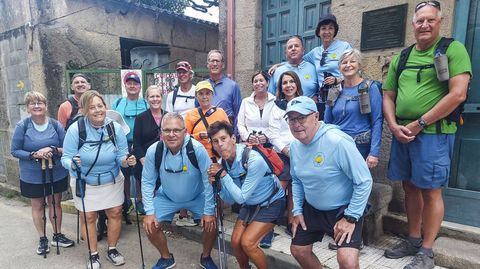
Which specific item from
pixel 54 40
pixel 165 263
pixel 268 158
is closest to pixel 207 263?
pixel 165 263

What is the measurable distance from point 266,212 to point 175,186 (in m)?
0.99

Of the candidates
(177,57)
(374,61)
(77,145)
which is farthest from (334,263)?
(177,57)

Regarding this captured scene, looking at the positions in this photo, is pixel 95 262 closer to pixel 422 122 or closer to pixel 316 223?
pixel 316 223

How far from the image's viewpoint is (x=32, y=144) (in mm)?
3904

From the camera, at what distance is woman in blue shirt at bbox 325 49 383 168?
305cm

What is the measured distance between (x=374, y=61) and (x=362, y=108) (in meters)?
1.35

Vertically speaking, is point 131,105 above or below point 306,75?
below

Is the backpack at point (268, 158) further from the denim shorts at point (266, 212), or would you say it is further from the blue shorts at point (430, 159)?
the blue shorts at point (430, 159)

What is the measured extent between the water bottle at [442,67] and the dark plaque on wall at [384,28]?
1.24 meters

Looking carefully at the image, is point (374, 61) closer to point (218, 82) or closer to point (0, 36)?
point (218, 82)

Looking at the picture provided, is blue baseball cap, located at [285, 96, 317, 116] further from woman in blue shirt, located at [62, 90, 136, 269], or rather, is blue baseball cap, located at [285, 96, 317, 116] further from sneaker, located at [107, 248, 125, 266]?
sneaker, located at [107, 248, 125, 266]

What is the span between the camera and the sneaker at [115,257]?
3.69m

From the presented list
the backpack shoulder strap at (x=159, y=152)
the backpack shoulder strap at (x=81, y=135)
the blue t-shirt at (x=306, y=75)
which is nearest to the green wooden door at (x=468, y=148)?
the blue t-shirt at (x=306, y=75)

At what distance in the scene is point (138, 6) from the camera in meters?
6.96
